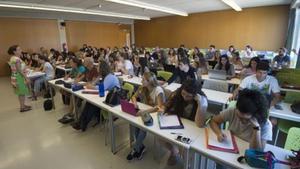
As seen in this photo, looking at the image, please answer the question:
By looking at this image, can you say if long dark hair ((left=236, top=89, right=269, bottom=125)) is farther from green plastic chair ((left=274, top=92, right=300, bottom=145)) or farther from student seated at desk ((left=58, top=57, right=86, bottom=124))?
student seated at desk ((left=58, top=57, right=86, bottom=124))

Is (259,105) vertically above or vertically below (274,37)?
below

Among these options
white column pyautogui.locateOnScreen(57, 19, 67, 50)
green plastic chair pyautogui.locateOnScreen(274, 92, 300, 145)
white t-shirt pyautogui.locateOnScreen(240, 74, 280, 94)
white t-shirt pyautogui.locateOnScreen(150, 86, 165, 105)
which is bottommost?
green plastic chair pyautogui.locateOnScreen(274, 92, 300, 145)

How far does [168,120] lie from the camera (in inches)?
83.6

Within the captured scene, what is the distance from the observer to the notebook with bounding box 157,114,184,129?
6.54ft

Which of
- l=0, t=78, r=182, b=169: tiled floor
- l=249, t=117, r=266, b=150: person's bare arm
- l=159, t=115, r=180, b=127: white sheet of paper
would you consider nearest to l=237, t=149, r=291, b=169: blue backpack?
l=249, t=117, r=266, b=150: person's bare arm

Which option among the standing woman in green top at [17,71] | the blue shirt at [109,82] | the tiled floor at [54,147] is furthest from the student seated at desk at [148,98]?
the standing woman in green top at [17,71]

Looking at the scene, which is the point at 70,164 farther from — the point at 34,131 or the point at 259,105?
the point at 259,105

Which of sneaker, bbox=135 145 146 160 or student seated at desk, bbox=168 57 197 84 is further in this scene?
student seated at desk, bbox=168 57 197 84

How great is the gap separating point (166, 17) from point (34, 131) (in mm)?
10713

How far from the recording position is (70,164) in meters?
2.55

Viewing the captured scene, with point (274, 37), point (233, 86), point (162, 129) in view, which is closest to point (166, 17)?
point (274, 37)

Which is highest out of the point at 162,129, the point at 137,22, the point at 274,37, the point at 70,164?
the point at 137,22

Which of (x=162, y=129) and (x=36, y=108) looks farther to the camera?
(x=36, y=108)

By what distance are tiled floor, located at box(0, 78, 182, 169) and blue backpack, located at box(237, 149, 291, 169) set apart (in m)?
1.24
